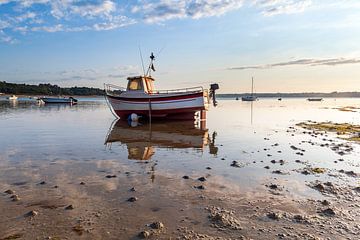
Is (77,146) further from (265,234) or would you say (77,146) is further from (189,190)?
(265,234)

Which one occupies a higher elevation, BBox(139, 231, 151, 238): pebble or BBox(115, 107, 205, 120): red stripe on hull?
BBox(115, 107, 205, 120): red stripe on hull

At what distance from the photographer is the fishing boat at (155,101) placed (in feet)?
94.4

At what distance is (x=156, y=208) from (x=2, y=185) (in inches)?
169

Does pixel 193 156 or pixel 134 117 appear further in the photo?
pixel 134 117

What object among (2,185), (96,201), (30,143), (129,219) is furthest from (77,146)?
(129,219)

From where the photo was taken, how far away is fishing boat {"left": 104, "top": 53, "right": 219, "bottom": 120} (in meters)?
28.8

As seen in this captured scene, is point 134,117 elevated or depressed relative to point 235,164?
elevated

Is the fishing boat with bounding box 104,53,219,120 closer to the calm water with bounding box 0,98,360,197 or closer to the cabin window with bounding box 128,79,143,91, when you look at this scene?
the cabin window with bounding box 128,79,143,91

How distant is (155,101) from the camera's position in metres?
29.6

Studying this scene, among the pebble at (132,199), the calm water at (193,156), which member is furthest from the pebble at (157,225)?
the calm water at (193,156)

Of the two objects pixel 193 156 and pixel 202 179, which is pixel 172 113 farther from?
pixel 202 179

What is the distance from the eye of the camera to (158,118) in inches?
1228

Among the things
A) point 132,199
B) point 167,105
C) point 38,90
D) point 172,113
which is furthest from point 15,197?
point 38,90

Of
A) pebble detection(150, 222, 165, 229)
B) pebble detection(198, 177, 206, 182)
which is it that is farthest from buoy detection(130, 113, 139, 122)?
pebble detection(150, 222, 165, 229)
